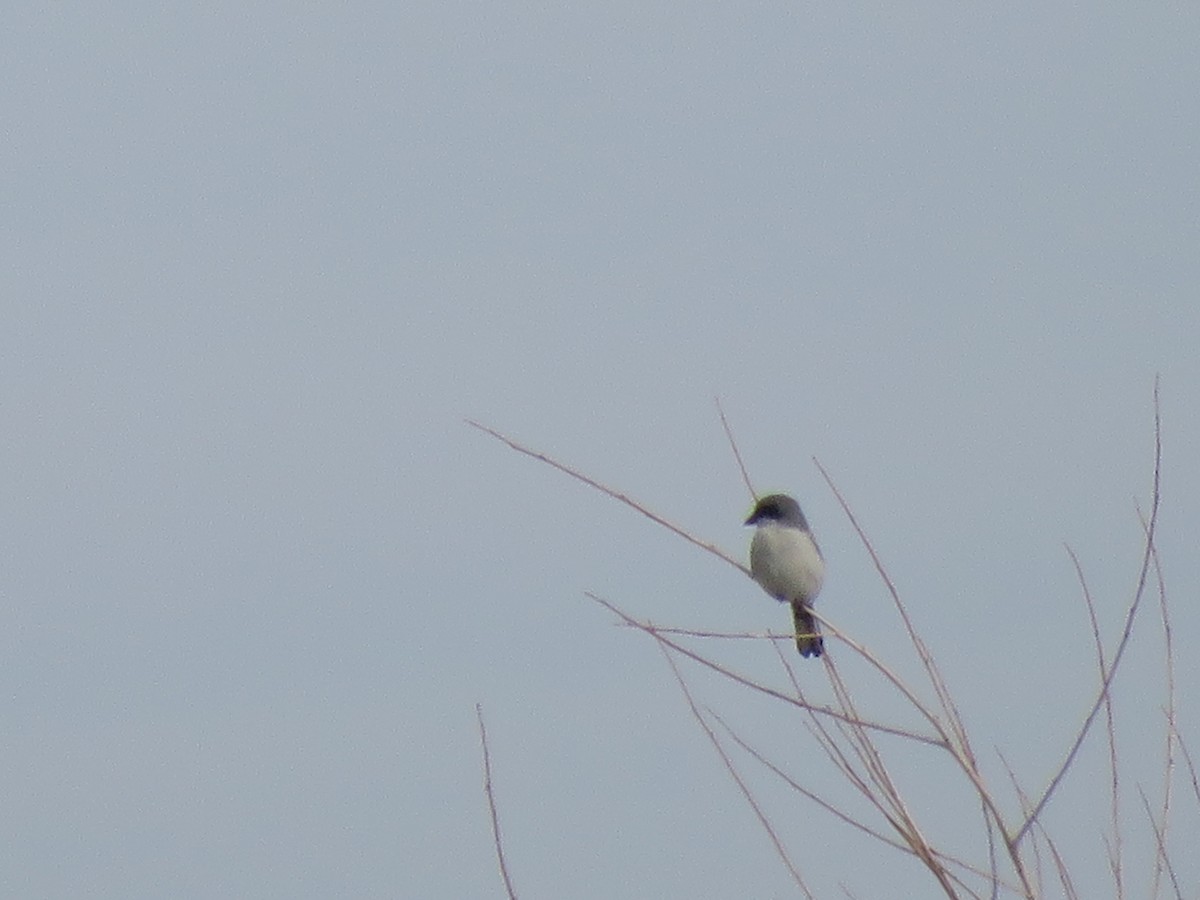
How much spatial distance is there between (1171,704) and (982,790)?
609 millimetres

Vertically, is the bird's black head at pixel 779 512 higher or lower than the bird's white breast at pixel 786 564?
higher

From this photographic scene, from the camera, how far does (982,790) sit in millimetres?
Answer: 3162

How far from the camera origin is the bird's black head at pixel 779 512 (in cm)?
824

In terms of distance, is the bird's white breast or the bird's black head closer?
the bird's white breast

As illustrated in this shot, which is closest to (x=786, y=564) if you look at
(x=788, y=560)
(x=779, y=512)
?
(x=788, y=560)

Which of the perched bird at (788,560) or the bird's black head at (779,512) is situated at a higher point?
the bird's black head at (779,512)

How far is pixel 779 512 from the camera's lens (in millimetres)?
8250

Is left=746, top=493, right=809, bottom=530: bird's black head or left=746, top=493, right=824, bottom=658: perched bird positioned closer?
left=746, top=493, right=824, bottom=658: perched bird

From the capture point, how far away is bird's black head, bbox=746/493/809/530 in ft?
27.0

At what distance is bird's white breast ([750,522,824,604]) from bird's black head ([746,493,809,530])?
8cm

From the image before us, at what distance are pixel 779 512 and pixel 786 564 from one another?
386 mm

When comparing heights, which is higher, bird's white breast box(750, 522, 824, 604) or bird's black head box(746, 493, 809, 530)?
bird's black head box(746, 493, 809, 530)

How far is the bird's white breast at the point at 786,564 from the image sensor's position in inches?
311

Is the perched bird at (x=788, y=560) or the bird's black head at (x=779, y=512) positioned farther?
the bird's black head at (x=779, y=512)
